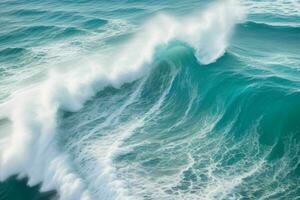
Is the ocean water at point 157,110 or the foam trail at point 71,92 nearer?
the ocean water at point 157,110

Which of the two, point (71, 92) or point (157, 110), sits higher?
point (71, 92)

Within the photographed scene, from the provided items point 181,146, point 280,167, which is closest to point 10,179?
point 181,146

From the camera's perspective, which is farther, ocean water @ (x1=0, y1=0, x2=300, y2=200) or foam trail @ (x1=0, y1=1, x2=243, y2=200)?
foam trail @ (x1=0, y1=1, x2=243, y2=200)

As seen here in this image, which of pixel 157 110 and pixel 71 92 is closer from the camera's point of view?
pixel 157 110

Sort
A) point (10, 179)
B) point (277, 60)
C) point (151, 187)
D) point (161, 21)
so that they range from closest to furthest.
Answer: point (151, 187)
point (10, 179)
point (277, 60)
point (161, 21)

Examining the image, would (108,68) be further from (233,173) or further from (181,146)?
(233,173)
